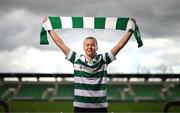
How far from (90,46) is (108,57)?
229mm

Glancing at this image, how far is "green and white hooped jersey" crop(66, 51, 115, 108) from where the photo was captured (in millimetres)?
2914

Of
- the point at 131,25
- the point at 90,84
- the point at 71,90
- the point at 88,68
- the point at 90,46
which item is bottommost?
the point at 71,90

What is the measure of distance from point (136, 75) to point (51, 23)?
36.9 metres

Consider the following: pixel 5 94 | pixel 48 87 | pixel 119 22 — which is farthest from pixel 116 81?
pixel 119 22

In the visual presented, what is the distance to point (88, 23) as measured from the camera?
11.3ft

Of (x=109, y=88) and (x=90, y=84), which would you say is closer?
(x=90, y=84)

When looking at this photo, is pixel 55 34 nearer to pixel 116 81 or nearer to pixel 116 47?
pixel 116 47

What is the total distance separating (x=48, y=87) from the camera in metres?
41.7

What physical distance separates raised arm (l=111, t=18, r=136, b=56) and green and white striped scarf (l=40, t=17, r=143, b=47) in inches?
2.1

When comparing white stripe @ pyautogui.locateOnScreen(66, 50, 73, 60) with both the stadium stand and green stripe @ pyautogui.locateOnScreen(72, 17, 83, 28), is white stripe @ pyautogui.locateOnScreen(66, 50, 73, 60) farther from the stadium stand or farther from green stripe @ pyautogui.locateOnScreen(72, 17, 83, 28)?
the stadium stand

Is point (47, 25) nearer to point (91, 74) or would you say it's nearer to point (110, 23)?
point (110, 23)

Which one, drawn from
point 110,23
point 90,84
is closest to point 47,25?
point 110,23


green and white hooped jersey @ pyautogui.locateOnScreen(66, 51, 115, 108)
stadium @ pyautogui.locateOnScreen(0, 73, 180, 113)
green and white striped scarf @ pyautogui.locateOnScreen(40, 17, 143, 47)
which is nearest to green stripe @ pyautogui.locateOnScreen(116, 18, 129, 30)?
green and white striped scarf @ pyautogui.locateOnScreen(40, 17, 143, 47)

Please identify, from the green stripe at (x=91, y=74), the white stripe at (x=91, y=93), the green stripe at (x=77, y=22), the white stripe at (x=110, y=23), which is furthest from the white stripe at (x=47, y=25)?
the white stripe at (x=91, y=93)
